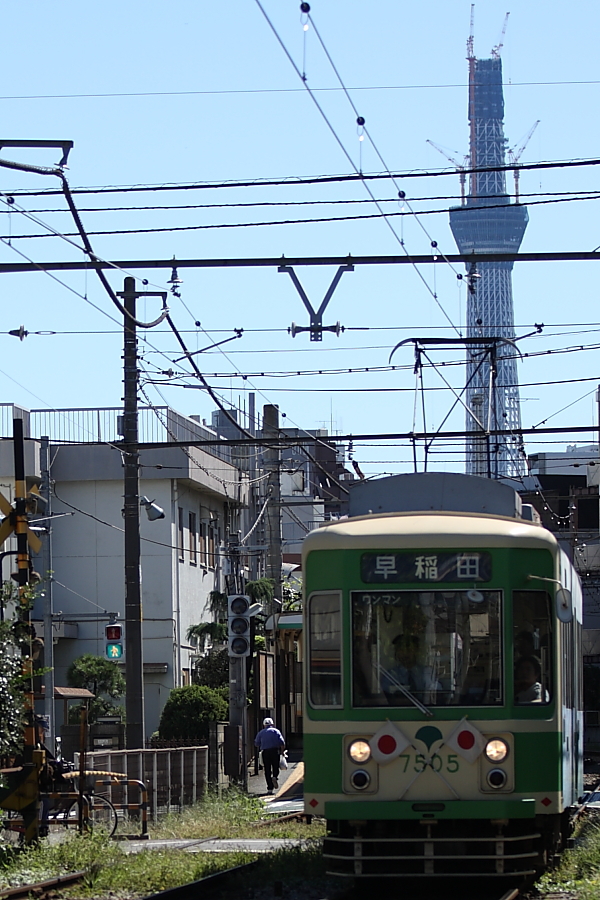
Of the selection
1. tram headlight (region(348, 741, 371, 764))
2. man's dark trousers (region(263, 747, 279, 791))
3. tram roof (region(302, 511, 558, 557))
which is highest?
tram roof (region(302, 511, 558, 557))

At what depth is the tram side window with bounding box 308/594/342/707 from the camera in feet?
35.9

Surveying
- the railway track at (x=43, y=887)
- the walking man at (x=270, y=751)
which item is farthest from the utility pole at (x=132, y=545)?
the railway track at (x=43, y=887)

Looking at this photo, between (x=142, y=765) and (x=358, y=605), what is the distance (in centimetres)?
992

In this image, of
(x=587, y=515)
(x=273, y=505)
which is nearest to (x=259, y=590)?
(x=273, y=505)

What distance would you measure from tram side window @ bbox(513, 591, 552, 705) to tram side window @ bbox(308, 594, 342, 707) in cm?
138

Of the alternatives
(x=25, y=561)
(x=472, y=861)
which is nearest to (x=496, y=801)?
(x=472, y=861)

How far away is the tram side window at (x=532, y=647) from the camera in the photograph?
1087 cm

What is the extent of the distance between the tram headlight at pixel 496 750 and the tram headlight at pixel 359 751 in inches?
35.6

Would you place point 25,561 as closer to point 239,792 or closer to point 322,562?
point 322,562

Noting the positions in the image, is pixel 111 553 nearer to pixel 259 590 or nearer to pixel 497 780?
pixel 259 590

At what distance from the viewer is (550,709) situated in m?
10.9

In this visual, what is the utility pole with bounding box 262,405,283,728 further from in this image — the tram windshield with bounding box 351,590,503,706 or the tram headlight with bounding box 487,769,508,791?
the tram headlight with bounding box 487,769,508,791

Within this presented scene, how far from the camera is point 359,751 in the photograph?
422 inches

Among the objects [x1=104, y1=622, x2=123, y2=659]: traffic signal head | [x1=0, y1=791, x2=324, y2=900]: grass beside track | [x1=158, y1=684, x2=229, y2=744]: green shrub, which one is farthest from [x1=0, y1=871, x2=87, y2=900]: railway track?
[x1=158, y1=684, x2=229, y2=744]: green shrub
